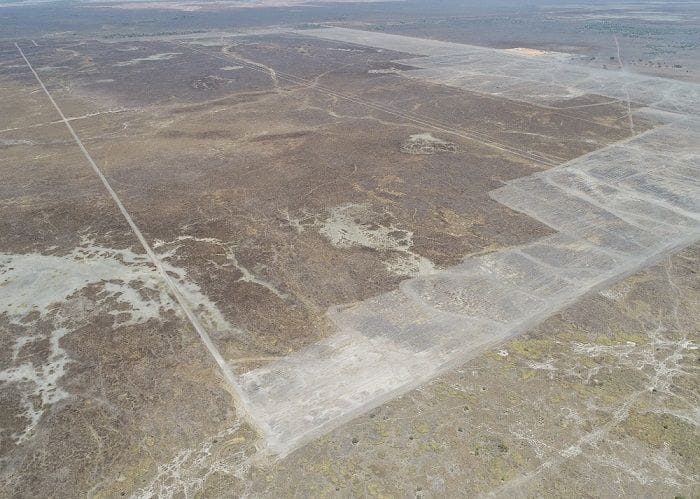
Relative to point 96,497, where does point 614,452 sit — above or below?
above

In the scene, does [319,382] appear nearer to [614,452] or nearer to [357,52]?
[614,452]

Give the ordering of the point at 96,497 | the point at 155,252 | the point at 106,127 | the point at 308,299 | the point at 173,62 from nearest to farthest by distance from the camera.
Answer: the point at 96,497 < the point at 308,299 < the point at 155,252 < the point at 106,127 < the point at 173,62

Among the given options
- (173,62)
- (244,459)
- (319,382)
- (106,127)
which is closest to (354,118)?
(106,127)

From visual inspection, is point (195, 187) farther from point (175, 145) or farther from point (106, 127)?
point (106, 127)

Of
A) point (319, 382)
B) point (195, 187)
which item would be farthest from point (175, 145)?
point (319, 382)

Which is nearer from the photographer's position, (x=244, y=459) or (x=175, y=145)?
(x=244, y=459)

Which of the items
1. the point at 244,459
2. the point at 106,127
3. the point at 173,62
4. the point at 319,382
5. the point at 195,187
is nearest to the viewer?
the point at 244,459
